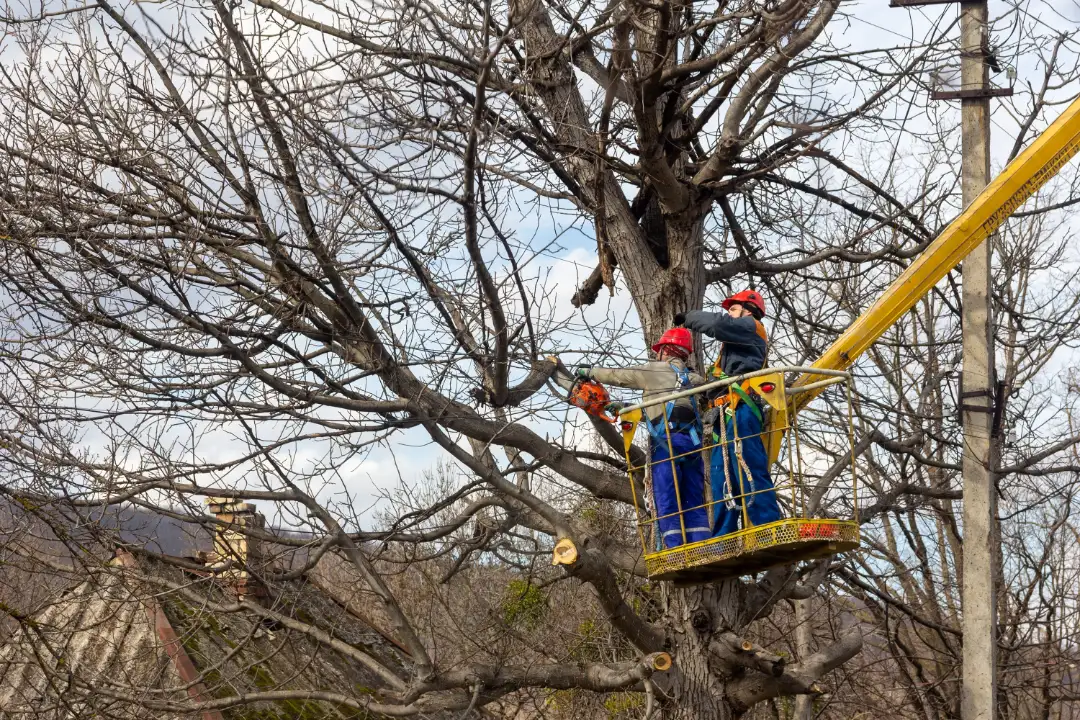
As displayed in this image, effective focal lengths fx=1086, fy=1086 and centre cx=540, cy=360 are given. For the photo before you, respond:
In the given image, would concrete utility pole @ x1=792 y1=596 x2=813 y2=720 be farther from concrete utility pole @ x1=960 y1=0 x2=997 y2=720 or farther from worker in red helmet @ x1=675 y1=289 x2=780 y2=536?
worker in red helmet @ x1=675 y1=289 x2=780 y2=536

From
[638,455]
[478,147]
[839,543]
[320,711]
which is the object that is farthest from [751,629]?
[478,147]

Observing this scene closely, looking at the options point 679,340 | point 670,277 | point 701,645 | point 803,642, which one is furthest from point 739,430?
point 803,642

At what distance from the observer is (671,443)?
6.36 m

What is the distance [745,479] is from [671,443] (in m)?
0.53

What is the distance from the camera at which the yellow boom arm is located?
655 centimetres

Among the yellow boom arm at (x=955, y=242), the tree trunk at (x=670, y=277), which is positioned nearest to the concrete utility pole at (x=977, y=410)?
the yellow boom arm at (x=955, y=242)

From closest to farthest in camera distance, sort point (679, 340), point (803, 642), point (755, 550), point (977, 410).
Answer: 1. point (755, 550)
2. point (679, 340)
3. point (977, 410)
4. point (803, 642)

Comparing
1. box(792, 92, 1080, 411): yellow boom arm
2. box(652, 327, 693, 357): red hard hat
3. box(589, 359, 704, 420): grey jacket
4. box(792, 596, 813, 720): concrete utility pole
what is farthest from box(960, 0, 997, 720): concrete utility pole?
box(792, 596, 813, 720): concrete utility pole

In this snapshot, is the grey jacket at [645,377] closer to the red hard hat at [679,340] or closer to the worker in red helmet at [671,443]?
the worker in red helmet at [671,443]

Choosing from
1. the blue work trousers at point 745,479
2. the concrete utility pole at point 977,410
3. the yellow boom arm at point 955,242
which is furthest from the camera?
the concrete utility pole at point 977,410

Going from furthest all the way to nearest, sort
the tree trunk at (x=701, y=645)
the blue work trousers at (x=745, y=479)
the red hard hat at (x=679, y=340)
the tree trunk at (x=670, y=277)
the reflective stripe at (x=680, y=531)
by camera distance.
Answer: the tree trunk at (x=670, y=277), the tree trunk at (x=701, y=645), the red hard hat at (x=679, y=340), the reflective stripe at (x=680, y=531), the blue work trousers at (x=745, y=479)

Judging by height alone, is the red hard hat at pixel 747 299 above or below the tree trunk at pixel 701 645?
above

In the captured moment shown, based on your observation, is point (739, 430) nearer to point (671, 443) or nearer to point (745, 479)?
point (745, 479)

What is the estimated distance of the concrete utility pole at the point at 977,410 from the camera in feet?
25.2
